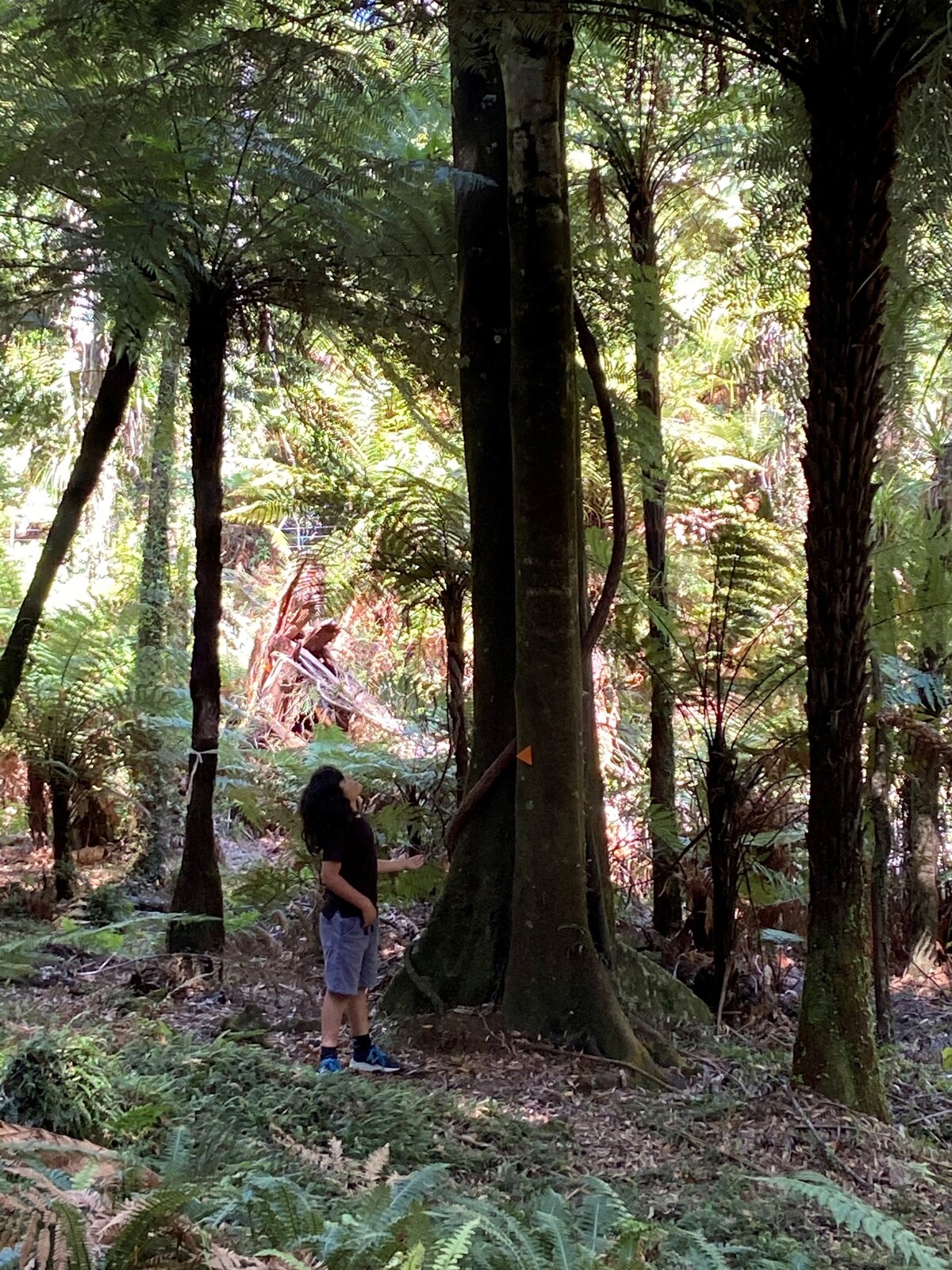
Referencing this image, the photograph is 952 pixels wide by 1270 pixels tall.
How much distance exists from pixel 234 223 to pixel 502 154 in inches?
52.0

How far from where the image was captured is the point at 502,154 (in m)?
4.70

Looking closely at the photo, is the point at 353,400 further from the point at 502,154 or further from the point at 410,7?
the point at 410,7

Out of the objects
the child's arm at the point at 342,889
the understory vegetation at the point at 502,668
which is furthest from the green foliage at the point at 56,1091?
the child's arm at the point at 342,889

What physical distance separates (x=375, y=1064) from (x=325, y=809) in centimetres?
102

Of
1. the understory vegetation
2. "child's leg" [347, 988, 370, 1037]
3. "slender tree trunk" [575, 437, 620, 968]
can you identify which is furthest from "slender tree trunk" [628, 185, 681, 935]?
"child's leg" [347, 988, 370, 1037]

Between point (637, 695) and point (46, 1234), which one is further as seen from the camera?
point (637, 695)

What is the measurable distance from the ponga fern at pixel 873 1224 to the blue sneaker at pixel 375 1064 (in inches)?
64.9

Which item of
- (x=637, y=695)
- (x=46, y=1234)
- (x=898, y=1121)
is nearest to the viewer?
(x=46, y=1234)

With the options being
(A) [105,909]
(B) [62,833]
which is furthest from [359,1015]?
(B) [62,833]

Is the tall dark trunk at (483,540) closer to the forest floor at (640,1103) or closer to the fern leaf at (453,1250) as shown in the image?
the forest floor at (640,1103)

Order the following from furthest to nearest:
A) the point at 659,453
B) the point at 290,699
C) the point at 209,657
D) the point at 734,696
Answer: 1. the point at 290,699
2. the point at 734,696
3. the point at 659,453
4. the point at 209,657

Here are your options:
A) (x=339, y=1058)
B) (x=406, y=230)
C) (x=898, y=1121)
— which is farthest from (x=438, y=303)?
(x=898, y=1121)

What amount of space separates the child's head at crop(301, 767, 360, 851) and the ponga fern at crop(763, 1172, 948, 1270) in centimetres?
220

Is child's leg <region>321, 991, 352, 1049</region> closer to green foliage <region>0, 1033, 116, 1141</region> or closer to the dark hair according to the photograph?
the dark hair
